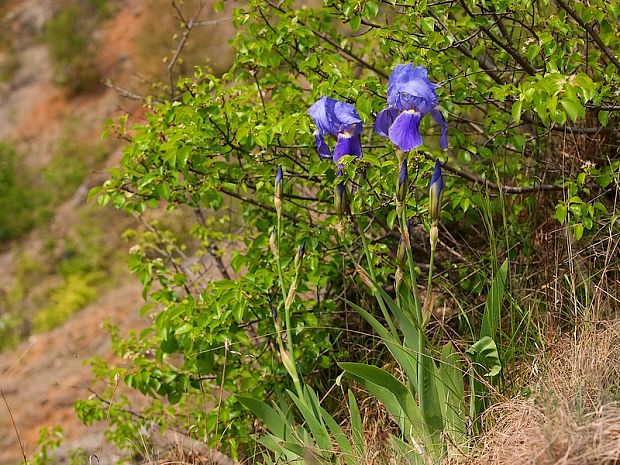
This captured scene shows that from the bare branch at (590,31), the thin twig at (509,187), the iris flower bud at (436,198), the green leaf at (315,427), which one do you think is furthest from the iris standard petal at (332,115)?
the bare branch at (590,31)

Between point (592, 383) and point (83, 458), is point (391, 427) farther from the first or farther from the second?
point (83, 458)

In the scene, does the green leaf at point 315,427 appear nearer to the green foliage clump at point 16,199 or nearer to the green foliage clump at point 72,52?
the green foliage clump at point 16,199

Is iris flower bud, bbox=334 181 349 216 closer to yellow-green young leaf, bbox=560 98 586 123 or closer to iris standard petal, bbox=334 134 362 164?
iris standard petal, bbox=334 134 362 164

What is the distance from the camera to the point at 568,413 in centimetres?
210

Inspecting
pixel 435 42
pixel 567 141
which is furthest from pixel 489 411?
pixel 567 141

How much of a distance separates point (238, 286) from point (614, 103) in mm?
1635

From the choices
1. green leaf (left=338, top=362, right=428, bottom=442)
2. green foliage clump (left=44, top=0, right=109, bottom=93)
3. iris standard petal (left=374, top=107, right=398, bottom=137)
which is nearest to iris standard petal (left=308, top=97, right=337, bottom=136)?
iris standard petal (left=374, top=107, right=398, bottom=137)

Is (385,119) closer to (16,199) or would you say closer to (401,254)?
(401,254)

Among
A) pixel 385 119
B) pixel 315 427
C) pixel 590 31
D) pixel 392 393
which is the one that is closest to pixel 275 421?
pixel 315 427

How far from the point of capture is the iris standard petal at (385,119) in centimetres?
232

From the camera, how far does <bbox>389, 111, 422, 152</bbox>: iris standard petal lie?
2.23 metres

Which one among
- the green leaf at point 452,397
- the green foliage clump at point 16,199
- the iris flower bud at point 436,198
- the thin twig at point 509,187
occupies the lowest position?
the green foliage clump at point 16,199

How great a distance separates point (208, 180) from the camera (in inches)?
131

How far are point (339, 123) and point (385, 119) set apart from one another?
0.47ft
